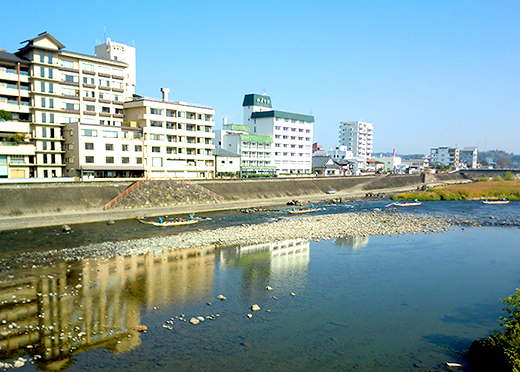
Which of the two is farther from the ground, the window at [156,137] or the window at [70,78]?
the window at [70,78]

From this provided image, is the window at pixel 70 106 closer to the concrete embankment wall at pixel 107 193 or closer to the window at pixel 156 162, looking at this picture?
the window at pixel 156 162

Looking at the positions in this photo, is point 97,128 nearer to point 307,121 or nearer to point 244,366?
point 244,366

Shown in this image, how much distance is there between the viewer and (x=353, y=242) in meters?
41.0

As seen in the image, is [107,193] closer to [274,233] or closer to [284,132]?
[274,233]

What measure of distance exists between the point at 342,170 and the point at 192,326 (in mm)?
118508

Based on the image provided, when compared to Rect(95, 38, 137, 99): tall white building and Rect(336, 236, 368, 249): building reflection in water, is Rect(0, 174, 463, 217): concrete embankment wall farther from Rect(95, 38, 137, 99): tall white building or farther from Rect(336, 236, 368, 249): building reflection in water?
Rect(95, 38, 137, 99): tall white building

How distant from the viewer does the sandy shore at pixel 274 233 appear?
3269cm

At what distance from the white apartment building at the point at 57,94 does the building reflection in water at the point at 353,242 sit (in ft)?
157

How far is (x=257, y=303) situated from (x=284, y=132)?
8735 centimetres

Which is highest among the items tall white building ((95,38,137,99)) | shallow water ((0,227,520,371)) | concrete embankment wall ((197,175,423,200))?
tall white building ((95,38,137,99))

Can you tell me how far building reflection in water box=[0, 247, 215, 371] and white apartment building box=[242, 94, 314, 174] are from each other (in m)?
74.6

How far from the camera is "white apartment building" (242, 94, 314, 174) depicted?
10506 centimetres

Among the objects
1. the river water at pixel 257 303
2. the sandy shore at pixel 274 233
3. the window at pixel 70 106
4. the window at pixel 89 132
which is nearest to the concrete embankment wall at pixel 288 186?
the sandy shore at pixel 274 233

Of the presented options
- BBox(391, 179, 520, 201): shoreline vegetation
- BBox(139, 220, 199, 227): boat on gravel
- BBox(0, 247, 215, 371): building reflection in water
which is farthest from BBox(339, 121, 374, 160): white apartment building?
BBox(0, 247, 215, 371): building reflection in water
